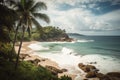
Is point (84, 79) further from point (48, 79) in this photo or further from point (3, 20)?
point (3, 20)

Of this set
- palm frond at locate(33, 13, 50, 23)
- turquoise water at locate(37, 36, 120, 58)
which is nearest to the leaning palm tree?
palm frond at locate(33, 13, 50, 23)

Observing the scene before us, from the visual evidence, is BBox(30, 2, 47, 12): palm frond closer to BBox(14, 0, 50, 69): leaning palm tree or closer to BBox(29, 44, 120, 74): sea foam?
BBox(14, 0, 50, 69): leaning palm tree

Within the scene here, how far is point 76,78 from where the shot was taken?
1402 centimetres

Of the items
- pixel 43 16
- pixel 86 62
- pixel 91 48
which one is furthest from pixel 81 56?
pixel 43 16

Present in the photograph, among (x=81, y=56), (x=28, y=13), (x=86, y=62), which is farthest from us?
(x=81, y=56)

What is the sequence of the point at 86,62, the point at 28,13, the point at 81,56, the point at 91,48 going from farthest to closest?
the point at 91,48 → the point at 81,56 → the point at 86,62 → the point at 28,13

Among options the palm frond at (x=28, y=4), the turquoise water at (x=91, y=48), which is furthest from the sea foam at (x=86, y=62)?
the palm frond at (x=28, y=4)

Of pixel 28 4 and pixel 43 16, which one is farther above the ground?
pixel 28 4

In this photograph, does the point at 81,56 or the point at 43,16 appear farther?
the point at 81,56

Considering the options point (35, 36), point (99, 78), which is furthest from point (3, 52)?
point (35, 36)

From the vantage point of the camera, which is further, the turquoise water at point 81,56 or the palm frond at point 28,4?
the turquoise water at point 81,56

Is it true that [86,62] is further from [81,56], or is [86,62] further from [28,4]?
[28,4]

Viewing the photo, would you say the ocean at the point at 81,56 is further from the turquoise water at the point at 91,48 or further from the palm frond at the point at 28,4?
the palm frond at the point at 28,4

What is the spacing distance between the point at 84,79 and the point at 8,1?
10.9 meters
